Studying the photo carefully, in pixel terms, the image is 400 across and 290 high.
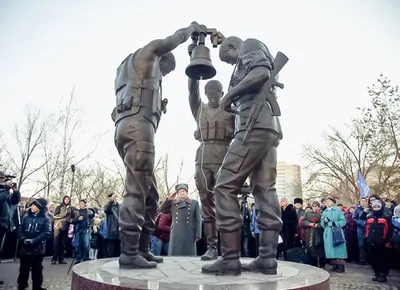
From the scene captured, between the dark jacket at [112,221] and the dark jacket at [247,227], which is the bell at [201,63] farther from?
the dark jacket at [247,227]

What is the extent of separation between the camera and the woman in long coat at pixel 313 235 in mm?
10094

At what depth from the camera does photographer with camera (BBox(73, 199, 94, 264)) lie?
10.8 m

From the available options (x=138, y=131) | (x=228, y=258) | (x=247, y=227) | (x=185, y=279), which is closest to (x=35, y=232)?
(x=138, y=131)

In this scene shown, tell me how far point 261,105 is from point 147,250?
8.30ft

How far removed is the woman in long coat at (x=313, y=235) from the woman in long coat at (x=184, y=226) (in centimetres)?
403

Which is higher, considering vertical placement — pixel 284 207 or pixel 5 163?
pixel 5 163

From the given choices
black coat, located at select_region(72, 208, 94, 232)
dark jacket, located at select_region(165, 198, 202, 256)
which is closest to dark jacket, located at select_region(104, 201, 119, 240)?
black coat, located at select_region(72, 208, 94, 232)

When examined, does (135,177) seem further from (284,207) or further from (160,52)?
(284,207)

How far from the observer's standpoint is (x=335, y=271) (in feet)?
32.8

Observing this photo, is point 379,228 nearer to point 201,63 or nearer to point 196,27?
point 201,63

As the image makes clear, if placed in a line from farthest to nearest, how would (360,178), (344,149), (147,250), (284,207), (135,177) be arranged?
(344,149) < (360,178) < (284,207) < (147,250) < (135,177)

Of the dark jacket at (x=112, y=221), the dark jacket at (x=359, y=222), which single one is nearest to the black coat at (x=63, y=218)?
the dark jacket at (x=112, y=221)

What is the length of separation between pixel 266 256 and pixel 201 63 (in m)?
2.67

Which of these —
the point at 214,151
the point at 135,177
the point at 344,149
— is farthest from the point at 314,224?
the point at 344,149
